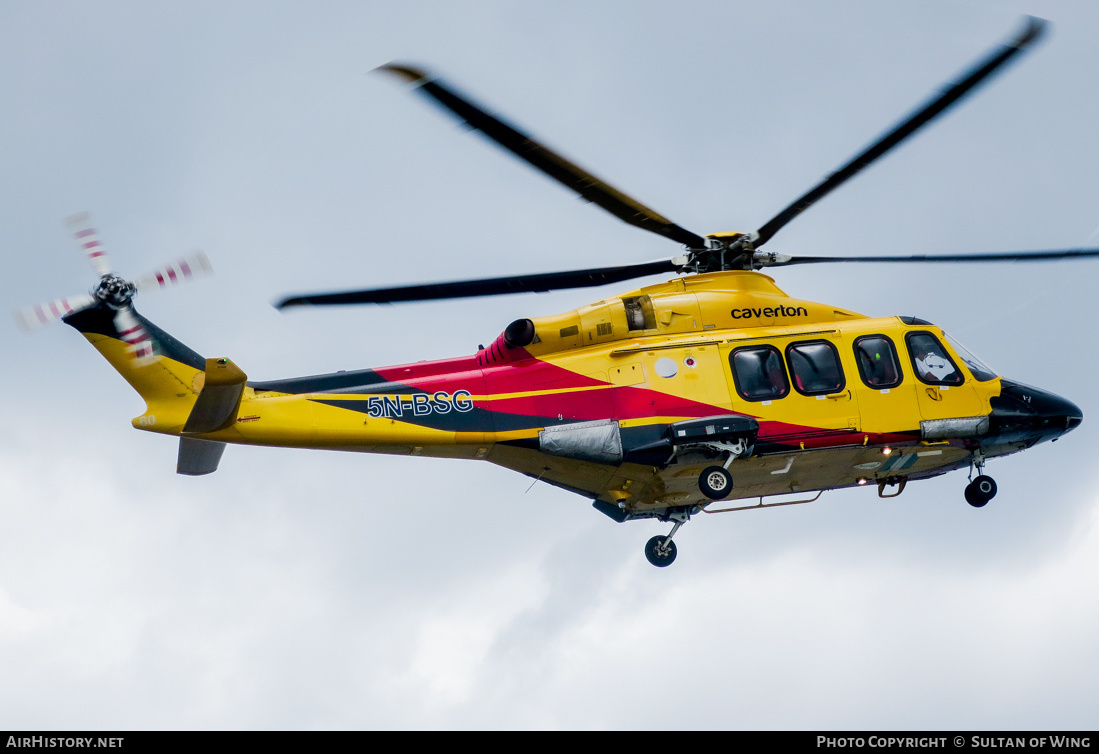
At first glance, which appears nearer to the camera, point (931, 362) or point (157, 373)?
point (157, 373)

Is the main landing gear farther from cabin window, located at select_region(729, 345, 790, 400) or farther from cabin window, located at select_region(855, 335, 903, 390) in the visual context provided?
cabin window, located at select_region(729, 345, 790, 400)

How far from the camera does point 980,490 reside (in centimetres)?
2250

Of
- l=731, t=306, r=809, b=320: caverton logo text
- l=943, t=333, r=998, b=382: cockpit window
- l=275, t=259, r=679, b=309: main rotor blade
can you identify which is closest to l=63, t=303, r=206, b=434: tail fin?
l=275, t=259, r=679, b=309: main rotor blade

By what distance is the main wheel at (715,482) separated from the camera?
2083 centimetres

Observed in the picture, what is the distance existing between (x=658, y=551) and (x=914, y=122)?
8.38m

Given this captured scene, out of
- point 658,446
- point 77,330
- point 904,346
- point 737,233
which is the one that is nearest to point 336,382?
point 77,330

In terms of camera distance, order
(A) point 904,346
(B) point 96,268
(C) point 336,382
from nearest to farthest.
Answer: (B) point 96,268 → (C) point 336,382 → (A) point 904,346

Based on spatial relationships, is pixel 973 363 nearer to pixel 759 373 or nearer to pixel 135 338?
pixel 759 373

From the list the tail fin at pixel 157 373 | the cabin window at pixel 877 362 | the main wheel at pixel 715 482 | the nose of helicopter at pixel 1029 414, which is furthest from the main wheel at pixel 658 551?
the tail fin at pixel 157 373

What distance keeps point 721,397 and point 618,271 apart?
8.98 ft

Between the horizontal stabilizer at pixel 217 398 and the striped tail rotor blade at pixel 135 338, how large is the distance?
1238mm

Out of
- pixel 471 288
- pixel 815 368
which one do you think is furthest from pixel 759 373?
pixel 471 288
